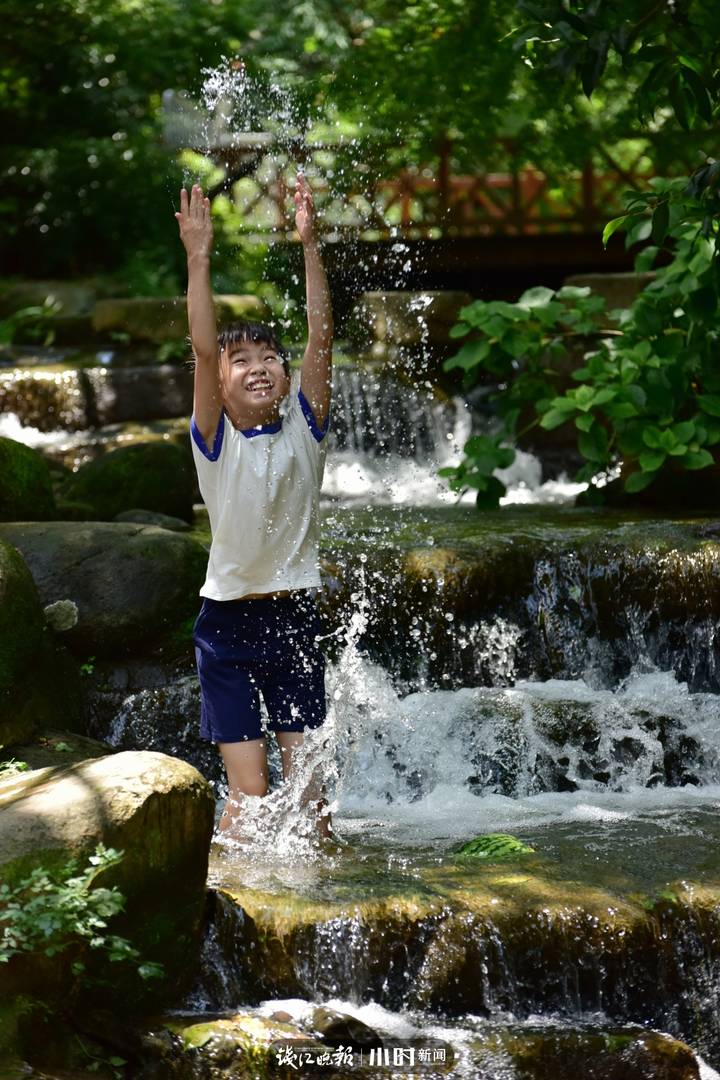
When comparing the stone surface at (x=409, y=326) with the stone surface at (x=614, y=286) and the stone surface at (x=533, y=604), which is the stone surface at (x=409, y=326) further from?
the stone surface at (x=533, y=604)

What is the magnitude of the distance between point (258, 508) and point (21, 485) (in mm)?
3303

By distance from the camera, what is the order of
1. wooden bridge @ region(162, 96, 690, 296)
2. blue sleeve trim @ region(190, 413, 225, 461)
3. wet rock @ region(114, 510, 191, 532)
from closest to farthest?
blue sleeve trim @ region(190, 413, 225, 461) < wet rock @ region(114, 510, 191, 532) < wooden bridge @ region(162, 96, 690, 296)

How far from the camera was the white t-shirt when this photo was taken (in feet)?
13.7

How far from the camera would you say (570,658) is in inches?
265

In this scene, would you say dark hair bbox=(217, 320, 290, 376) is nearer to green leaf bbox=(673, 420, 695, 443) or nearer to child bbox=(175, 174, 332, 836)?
child bbox=(175, 174, 332, 836)

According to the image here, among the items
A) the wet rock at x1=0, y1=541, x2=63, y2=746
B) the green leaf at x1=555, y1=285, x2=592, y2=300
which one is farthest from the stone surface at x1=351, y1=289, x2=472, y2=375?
the wet rock at x1=0, y1=541, x2=63, y2=746

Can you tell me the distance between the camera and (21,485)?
23.5 ft

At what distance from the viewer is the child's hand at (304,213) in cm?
423

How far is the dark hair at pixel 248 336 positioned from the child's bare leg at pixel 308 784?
1.10 m

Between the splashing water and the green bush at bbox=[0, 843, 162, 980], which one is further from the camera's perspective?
the splashing water

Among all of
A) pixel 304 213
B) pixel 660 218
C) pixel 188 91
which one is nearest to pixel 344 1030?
pixel 304 213

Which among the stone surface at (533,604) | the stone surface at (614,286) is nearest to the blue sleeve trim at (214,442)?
the stone surface at (533,604)

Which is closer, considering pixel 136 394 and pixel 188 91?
pixel 136 394

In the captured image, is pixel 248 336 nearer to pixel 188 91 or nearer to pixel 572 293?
pixel 572 293
